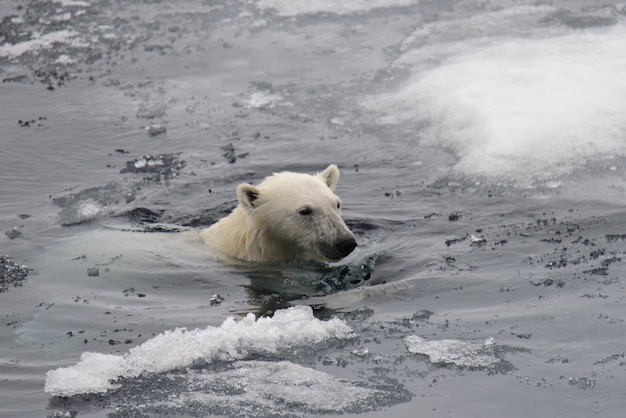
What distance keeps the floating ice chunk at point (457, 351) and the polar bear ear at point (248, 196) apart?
86.6 inches

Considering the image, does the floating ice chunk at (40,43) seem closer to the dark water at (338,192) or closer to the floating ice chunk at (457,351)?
the dark water at (338,192)

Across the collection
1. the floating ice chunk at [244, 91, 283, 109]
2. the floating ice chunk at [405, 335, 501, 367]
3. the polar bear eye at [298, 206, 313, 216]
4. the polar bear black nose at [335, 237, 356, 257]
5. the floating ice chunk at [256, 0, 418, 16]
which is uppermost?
the floating ice chunk at [256, 0, 418, 16]

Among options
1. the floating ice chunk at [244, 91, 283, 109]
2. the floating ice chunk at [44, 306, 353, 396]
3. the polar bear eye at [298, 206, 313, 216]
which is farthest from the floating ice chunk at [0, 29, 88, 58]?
the floating ice chunk at [44, 306, 353, 396]

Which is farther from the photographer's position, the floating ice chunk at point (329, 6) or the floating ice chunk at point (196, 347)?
the floating ice chunk at point (329, 6)

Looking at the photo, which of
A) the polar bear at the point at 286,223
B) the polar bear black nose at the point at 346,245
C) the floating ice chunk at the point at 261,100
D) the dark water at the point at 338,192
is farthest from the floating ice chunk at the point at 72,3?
the polar bear black nose at the point at 346,245

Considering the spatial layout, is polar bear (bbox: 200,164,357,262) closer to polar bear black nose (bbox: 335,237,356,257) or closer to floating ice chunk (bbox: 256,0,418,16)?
polar bear black nose (bbox: 335,237,356,257)

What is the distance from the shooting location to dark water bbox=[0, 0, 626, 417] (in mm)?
5324

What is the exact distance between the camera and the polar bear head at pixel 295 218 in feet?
24.2

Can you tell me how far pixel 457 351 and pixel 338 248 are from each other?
1893 mm

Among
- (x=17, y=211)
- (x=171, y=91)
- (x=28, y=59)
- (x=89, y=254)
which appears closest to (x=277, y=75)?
(x=171, y=91)

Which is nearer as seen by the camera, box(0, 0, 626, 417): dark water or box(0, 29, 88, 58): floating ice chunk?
box(0, 0, 626, 417): dark water

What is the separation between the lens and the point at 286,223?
24.8 feet

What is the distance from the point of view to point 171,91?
38.8 ft

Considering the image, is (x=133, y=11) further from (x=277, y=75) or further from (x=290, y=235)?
(x=290, y=235)
